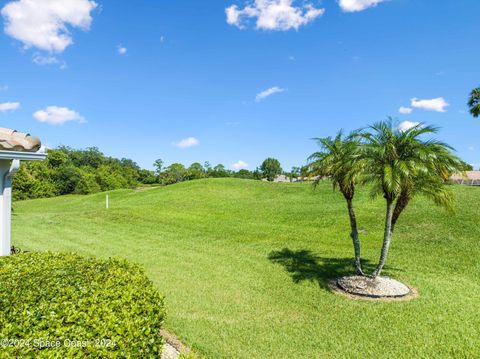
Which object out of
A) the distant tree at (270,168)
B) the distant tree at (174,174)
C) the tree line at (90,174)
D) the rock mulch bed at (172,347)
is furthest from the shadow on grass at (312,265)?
the distant tree at (270,168)

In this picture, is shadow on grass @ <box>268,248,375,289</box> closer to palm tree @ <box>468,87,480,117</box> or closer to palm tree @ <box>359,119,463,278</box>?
palm tree @ <box>359,119,463,278</box>

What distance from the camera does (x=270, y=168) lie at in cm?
9869

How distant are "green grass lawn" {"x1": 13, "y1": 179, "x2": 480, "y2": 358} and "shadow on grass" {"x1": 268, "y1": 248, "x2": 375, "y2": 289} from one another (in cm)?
6

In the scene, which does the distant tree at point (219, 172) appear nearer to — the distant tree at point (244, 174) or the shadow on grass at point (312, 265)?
the distant tree at point (244, 174)

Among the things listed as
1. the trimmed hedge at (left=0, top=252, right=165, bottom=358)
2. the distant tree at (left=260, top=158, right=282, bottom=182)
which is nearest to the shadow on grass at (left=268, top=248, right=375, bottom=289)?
the trimmed hedge at (left=0, top=252, right=165, bottom=358)

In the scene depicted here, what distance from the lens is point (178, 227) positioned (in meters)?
16.9

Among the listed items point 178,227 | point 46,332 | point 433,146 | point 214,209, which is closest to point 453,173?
point 433,146

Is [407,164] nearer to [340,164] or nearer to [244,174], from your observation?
[340,164]

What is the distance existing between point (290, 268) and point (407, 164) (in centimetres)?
508

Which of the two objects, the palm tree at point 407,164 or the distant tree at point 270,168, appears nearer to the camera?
the palm tree at point 407,164

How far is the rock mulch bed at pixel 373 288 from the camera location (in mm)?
7750

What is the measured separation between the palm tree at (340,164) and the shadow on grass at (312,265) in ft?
3.57

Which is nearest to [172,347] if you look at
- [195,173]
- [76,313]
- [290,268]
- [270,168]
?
[76,313]

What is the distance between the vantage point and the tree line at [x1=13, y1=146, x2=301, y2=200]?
2032 inches
